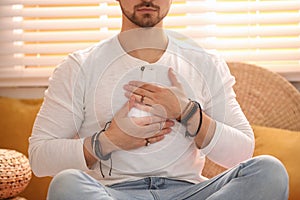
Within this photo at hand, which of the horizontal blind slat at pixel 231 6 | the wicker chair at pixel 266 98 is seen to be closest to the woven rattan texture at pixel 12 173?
the horizontal blind slat at pixel 231 6

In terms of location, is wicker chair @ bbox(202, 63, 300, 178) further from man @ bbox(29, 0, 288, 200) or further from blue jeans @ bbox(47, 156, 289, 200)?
blue jeans @ bbox(47, 156, 289, 200)

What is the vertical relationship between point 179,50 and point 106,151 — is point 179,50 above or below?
above

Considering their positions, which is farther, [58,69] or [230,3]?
[230,3]

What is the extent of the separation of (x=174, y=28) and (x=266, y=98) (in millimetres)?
462

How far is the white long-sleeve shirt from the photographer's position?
1.74 meters

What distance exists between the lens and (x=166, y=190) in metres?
1.70

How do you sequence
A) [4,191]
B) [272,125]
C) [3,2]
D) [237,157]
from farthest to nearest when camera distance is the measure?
[3,2], [272,125], [4,191], [237,157]

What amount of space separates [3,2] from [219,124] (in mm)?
1170

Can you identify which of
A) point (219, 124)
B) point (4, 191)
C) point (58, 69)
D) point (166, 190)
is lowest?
point (4, 191)

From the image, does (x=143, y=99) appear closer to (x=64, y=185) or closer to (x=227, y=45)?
(x=64, y=185)

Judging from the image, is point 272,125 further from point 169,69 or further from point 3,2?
point 3,2

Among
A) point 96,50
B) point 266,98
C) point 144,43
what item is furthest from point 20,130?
point 266,98

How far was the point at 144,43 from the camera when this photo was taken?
1.84 m

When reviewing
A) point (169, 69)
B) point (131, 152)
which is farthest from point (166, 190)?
point (169, 69)
